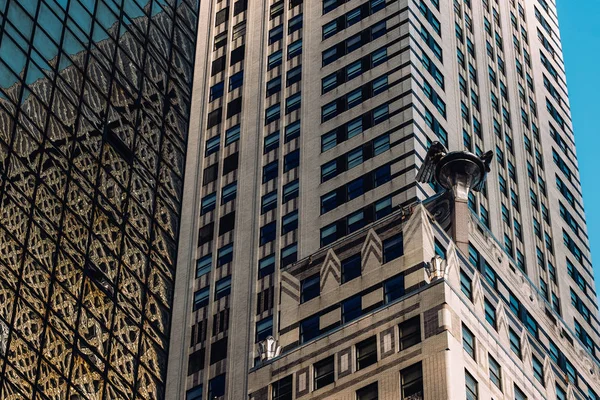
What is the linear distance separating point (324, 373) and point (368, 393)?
3.67 metres

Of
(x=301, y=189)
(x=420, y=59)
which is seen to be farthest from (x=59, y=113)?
(x=420, y=59)

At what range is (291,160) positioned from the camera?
107 m

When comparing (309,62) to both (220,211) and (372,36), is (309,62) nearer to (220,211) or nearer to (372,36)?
(372,36)

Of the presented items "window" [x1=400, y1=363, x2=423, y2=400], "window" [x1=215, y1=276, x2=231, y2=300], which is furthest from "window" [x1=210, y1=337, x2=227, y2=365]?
"window" [x1=400, y1=363, x2=423, y2=400]


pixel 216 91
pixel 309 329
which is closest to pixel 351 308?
pixel 309 329

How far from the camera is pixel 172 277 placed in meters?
109

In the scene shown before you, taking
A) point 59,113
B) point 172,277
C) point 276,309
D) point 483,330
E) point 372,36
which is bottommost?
point 483,330

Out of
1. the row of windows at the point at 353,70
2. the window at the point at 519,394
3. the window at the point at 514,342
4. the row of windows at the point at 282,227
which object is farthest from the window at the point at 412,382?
the row of windows at the point at 353,70

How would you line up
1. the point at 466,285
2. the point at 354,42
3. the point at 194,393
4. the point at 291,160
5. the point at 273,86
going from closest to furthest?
the point at 466,285 < the point at 194,393 < the point at 291,160 < the point at 354,42 < the point at 273,86

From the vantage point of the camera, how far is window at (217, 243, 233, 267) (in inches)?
4163

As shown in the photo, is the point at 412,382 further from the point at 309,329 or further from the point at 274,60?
the point at 274,60

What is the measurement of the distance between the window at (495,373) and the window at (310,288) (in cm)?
1062

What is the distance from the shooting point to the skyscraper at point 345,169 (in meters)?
94.3

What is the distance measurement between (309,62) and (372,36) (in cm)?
536
